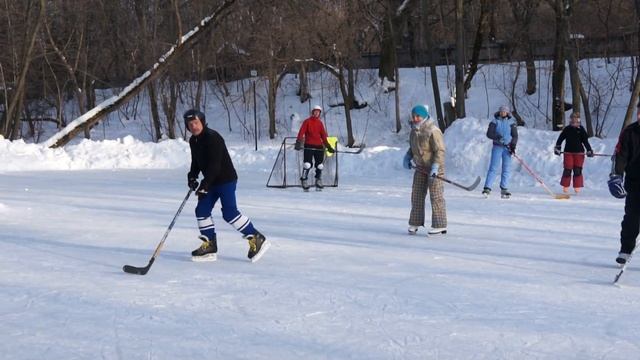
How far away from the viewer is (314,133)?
13289 millimetres

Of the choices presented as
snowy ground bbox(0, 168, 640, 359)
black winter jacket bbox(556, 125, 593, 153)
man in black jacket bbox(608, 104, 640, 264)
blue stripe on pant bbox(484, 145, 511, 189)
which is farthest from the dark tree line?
man in black jacket bbox(608, 104, 640, 264)

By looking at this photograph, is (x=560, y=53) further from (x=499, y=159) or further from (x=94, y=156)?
(x=94, y=156)

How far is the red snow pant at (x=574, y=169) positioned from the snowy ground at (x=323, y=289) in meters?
2.53

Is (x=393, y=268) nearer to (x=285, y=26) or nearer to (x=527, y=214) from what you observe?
(x=527, y=214)

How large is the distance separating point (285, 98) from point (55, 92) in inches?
423

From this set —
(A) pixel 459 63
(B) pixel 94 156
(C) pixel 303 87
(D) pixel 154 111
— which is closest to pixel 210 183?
(B) pixel 94 156

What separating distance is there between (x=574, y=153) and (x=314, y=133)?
4409 mm

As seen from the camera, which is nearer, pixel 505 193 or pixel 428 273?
pixel 428 273

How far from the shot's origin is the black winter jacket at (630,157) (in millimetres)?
6109

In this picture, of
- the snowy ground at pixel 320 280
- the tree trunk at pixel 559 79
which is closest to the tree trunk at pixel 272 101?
the tree trunk at pixel 559 79

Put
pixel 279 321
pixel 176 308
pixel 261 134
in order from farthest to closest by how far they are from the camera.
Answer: pixel 261 134 → pixel 176 308 → pixel 279 321

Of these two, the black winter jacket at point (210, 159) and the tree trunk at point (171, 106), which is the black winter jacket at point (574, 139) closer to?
the black winter jacket at point (210, 159)

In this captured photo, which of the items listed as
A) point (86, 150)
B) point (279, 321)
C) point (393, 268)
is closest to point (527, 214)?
point (393, 268)

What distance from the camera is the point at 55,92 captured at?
36812 millimetres
